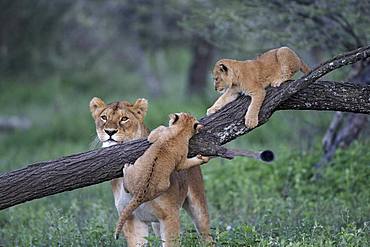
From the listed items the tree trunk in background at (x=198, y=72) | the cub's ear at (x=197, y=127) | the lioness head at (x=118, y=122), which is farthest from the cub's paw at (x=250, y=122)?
the tree trunk in background at (x=198, y=72)

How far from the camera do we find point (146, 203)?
6.55 m

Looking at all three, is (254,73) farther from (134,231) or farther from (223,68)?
(134,231)

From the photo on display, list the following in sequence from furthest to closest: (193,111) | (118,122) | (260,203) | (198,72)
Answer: (198,72) → (193,111) → (260,203) → (118,122)

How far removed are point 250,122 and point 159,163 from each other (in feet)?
2.65

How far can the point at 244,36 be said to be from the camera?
34.0 ft

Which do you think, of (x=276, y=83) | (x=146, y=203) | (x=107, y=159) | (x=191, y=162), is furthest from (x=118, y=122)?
(x=276, y=83)

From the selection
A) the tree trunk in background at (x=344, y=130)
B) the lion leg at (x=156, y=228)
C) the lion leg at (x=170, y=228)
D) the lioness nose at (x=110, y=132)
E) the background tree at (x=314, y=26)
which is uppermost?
the background tree at (x=314, y=26)

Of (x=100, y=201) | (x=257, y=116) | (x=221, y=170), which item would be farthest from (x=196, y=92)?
(x=257, y=116)

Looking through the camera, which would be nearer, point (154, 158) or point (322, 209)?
point (154, 158)

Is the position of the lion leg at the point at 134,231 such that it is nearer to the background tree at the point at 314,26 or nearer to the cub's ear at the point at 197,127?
the cub's ear at the point at 197,127

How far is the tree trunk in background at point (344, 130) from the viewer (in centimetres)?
991

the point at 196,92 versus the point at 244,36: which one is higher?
the point at 196,92

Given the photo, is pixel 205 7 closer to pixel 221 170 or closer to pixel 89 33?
pixel 221 170

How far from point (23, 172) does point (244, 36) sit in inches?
178
